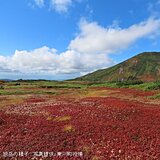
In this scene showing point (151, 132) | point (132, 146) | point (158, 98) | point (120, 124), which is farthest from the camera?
point (158, 98)

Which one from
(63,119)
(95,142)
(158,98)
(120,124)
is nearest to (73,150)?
(95,142)

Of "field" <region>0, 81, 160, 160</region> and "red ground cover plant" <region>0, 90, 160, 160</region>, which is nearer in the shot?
"field" <region>0, 81, 160, 160</region>

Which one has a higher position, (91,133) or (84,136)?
(91,133)

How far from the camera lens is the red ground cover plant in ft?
65.5

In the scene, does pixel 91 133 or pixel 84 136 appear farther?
pixel 91 133

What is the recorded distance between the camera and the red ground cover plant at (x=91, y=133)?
20.0 metres

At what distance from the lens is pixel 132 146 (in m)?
20.5

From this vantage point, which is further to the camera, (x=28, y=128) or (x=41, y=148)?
(x=28, y=128)

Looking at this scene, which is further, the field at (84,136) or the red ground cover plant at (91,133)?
the red ground cover plant at (91,133)

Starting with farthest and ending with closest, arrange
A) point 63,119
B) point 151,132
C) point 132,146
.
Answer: point 63,119 → point 151,132 → point 132,146

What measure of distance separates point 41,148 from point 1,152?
125 inches

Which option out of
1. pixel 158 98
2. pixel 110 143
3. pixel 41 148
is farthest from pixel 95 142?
pixel 158 98

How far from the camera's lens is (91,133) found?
24.2 m

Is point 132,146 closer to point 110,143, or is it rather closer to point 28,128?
point 110,143
